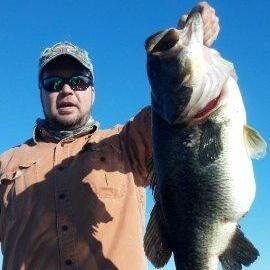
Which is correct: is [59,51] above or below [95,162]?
above

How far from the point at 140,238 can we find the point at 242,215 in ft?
6.03

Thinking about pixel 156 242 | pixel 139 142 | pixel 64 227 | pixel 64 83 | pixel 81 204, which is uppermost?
pixel 64 83

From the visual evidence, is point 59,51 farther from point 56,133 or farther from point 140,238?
point 140,238

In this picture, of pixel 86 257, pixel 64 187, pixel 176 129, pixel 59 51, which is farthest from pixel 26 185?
pixel 176 129

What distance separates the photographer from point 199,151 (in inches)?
259

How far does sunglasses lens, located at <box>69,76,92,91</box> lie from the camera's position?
30.1 feet

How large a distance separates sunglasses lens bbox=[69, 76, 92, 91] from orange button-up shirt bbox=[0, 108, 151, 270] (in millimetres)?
685

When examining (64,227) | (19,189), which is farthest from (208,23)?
(19,189)

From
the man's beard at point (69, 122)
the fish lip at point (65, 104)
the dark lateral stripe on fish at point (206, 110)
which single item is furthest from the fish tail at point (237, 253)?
the fish lip at point (65, 104)

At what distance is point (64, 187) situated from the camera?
8.38m

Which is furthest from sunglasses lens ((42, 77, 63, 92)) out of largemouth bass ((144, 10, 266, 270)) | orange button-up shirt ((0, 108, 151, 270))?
largemouth bass ((144, 10, 266, 270))

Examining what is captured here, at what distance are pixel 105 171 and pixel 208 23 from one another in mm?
2387

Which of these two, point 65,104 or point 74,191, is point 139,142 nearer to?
point 74,191

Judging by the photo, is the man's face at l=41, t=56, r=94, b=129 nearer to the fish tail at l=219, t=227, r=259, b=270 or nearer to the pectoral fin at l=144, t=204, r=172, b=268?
the pectoral fin at l=144, t=204, r=172, b=268
